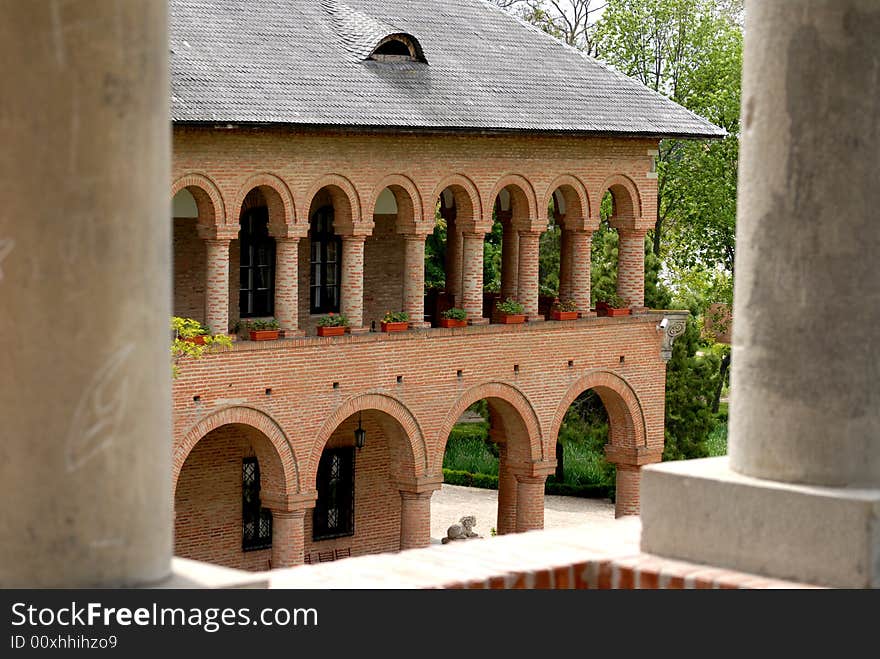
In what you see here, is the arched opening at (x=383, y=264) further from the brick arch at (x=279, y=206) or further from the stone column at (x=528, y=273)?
the brick arch at (x=279, y=206)

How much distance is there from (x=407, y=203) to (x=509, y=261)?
344cm

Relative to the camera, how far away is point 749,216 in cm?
610

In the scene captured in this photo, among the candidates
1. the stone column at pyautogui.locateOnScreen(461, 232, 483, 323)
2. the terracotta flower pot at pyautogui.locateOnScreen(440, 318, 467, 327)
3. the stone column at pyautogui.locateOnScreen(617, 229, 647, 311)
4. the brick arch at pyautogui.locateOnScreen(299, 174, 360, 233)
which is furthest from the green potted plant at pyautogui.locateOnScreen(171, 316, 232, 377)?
the stone column at pyautogui.locateOnScreen(617, 229, 647, 311)

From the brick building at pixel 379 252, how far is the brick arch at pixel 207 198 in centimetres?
3

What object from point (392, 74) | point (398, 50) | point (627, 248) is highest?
point (398, 50)

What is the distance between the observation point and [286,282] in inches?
969

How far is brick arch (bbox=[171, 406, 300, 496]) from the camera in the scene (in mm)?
23688

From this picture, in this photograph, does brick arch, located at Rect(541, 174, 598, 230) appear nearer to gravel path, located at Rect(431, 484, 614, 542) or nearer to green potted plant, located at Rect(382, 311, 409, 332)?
green potted plant, located at Rect(382, 311, 409, 332)

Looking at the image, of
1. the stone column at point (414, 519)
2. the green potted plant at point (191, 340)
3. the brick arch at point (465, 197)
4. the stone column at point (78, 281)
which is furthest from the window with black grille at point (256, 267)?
the stone column at point (78, 281)

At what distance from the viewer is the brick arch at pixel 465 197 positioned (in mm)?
26766

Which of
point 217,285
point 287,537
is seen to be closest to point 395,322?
point 217,285

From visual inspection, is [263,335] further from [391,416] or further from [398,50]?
[398,50]
